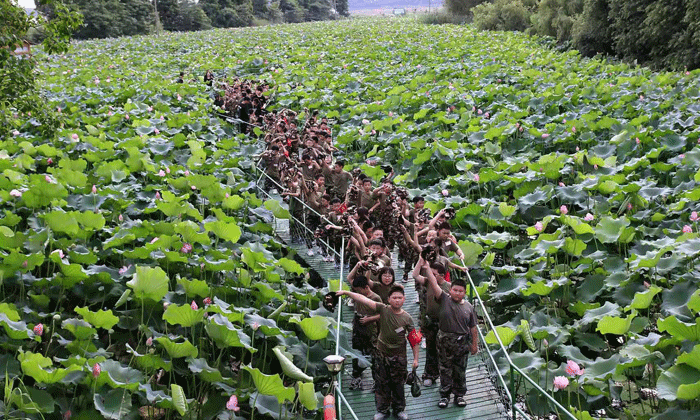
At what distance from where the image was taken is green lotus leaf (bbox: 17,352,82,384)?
539 centimetres

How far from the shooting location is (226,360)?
6.91 m

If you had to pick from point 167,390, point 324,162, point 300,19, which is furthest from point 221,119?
point 300,19

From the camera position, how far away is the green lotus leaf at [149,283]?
21.8 feet

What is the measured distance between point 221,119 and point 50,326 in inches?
447

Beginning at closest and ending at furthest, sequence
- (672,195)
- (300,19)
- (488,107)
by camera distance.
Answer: (672,195) < (488,107) < (300,19)

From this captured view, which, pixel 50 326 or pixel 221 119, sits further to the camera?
pixel 221 119

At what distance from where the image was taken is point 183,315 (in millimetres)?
6406

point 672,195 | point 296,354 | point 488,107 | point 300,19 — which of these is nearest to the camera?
point 296,354

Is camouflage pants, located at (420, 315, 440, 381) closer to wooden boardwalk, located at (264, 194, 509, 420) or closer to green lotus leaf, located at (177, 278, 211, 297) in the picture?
wooden boardwalk, located at (264, 194, 509, 420)

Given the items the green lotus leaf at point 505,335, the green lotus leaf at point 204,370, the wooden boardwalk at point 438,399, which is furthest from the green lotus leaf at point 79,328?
the green lotus leaf at point 505,335

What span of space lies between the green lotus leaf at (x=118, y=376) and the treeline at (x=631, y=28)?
1547cm

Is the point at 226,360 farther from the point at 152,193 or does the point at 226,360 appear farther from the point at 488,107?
the point at 488,107

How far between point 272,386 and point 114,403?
51.8 inches

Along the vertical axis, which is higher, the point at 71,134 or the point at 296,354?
the point at 71,134
